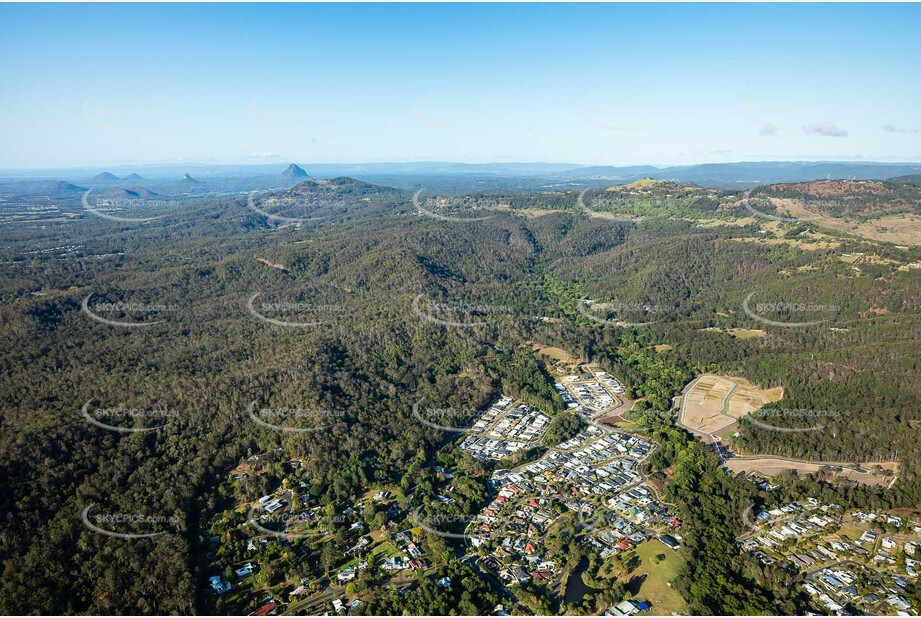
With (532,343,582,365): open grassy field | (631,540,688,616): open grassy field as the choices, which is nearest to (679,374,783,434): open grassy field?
(532,343,582,365): open grassy field

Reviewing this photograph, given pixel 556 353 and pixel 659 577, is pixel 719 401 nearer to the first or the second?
pixel 556 353

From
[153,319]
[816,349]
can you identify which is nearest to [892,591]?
[816,349]

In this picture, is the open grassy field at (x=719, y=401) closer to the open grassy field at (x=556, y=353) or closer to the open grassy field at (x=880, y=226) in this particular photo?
the open grassy field at (x=556, y=353)

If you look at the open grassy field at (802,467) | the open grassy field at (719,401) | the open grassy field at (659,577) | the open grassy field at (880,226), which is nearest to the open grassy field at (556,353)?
the open grassy field at (719,401)

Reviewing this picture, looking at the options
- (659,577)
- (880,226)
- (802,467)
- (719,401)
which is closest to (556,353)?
(719,401)

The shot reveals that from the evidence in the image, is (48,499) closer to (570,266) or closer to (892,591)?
(892,591)

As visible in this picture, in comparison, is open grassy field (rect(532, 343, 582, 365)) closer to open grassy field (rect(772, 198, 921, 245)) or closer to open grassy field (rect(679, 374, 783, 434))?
open grassy field (rect(679, 374, 783, 434))
